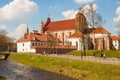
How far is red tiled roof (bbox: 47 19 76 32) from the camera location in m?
134

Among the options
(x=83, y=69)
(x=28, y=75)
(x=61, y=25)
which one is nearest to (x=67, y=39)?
(x=61, y=25)

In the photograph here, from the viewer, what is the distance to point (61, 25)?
139875 mm

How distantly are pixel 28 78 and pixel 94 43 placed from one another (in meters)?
68.2

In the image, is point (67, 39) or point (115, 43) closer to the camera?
point (115, 43)

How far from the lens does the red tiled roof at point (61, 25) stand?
5266 inches

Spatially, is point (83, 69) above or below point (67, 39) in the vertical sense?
below

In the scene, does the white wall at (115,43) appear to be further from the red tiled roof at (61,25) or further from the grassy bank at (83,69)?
the grassy bank at (83,69)

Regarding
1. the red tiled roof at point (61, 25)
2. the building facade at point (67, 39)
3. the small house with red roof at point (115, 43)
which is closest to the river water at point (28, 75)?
the building facade at point (67, 39)

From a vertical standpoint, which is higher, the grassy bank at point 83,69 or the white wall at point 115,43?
Answer: the white wall at point 115,43

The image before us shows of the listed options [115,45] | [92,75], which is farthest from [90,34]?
[92,75]

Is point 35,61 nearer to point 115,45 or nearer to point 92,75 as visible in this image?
point 92,75

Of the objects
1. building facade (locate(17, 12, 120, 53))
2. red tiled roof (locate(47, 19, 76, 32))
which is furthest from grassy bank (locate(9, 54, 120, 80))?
red tiled roof (locate(47, 19, 76, 32))

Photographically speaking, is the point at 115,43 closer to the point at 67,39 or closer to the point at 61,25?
the point at 67,39

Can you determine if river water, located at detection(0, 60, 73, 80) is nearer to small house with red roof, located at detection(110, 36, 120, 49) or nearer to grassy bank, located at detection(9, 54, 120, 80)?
grassy bank, located at detection(9, 54, 120, 80)
